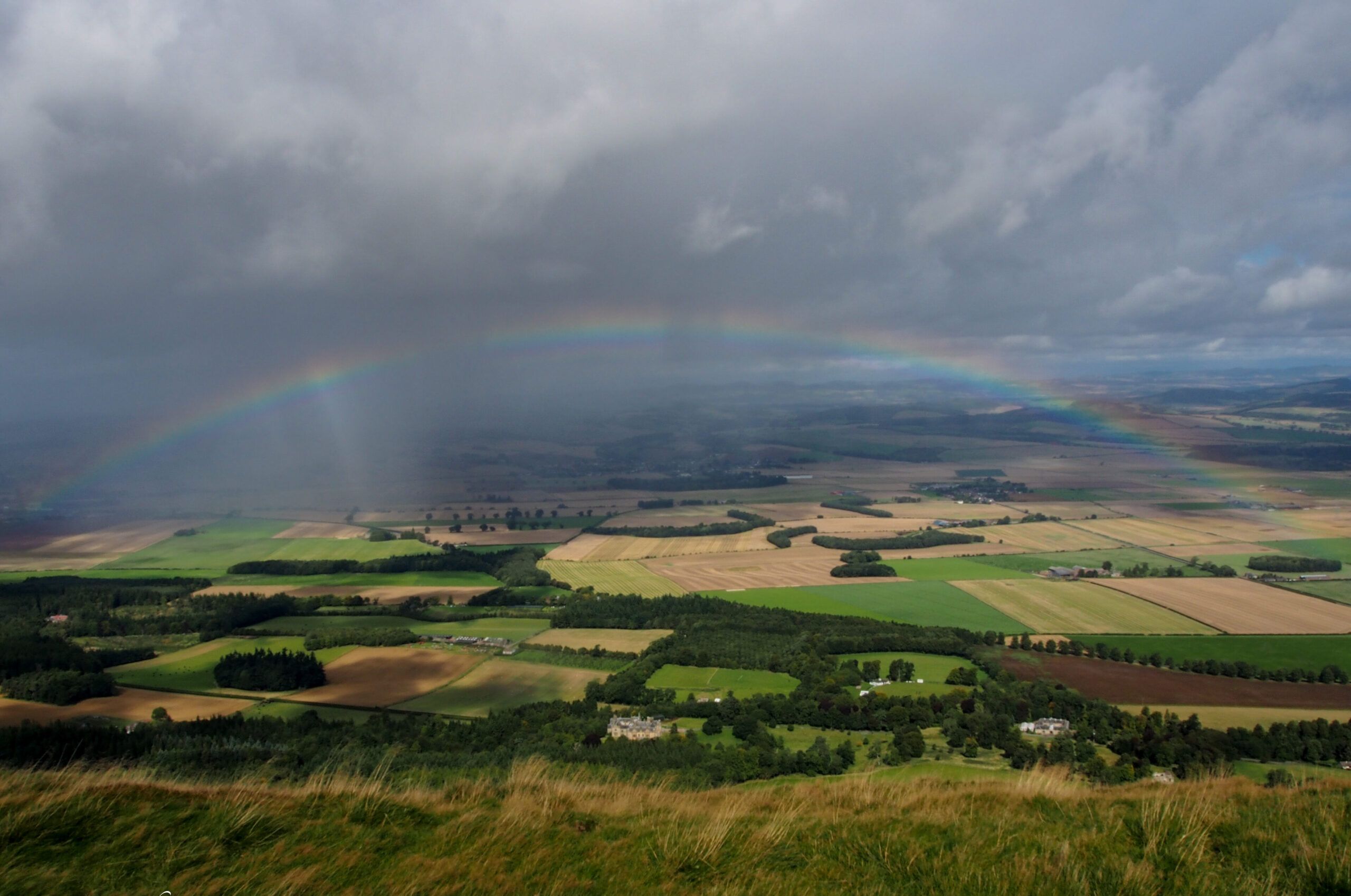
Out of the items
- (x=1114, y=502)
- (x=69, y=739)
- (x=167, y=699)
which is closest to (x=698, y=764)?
(x=69, y=739)

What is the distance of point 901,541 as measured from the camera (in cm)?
6506

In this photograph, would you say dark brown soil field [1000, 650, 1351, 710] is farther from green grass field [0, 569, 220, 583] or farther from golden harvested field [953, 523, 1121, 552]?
green grass field [0, 569, 220, 583]

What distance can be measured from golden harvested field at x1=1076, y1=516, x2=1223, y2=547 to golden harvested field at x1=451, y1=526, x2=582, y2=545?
49.4 meters

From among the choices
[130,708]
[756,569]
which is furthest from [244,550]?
[756,569]

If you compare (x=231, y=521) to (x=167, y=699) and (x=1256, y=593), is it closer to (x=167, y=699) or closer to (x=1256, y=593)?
(x=167, y=699)

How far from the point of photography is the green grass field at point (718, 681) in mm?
30312

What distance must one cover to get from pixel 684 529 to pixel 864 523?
18.4 m

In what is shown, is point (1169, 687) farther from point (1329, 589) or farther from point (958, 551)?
point (958, 551)

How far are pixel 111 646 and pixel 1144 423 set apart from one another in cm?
17730

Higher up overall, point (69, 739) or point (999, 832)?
point (999, 832)

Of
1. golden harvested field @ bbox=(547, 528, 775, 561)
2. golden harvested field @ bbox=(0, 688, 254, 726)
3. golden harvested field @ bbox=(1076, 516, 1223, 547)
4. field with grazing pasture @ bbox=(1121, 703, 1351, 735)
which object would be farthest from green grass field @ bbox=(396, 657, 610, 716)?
golden harvested field @ bbox=(1076, 516, 1223, 547)

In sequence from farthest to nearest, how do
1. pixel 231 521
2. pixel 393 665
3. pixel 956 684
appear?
pixel 231 521, pixel 393 665, pixel 956 684

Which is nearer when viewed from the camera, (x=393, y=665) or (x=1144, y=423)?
(x=393, y=665)

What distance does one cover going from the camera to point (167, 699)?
2984 cm
